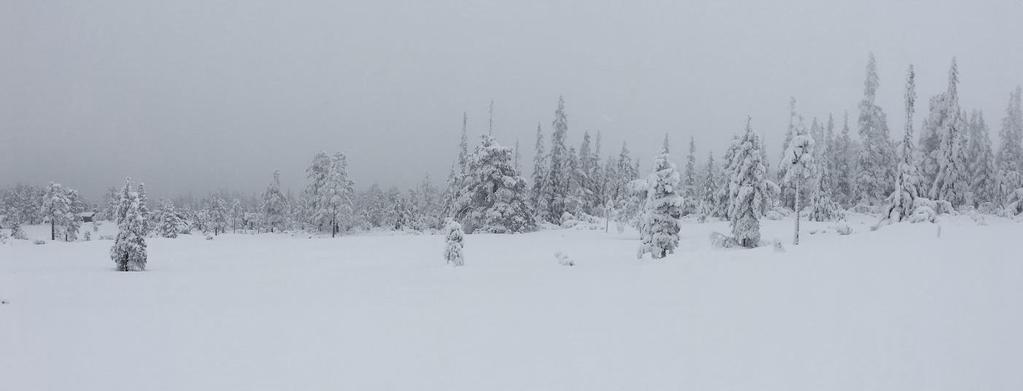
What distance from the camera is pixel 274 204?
242 ft

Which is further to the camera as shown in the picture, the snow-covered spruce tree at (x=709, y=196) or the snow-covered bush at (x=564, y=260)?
the snow-covered spruce tree at (x=709, y=196)

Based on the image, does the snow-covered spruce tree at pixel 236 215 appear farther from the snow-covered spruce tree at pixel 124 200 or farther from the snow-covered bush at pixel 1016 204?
the snow-covered bush at pixel 1016 204

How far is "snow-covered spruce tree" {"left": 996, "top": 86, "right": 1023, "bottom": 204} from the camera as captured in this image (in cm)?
4544

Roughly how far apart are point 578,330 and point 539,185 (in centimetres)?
5215

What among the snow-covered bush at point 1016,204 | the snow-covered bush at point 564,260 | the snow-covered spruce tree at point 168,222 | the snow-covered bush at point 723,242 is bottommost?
the snow-covered spruce tree at point 168,222

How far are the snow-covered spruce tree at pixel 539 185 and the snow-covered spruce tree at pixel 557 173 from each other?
0.31m

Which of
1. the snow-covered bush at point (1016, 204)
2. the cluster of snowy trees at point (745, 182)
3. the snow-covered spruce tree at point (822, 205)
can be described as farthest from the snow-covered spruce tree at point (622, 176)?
the snow-covered bush at point (1016, 204)

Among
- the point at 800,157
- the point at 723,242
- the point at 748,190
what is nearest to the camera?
the point at 800,157

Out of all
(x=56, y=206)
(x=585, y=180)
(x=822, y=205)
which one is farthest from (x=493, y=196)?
(x=56, y=206)

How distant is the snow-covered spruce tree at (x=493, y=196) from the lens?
4697 centimetres

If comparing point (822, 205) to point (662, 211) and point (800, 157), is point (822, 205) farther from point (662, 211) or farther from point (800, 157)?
point (662, 211)

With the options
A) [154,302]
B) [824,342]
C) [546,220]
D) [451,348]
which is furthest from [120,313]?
[546,220]

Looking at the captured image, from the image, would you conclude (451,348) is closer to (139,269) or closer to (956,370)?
(956,370)

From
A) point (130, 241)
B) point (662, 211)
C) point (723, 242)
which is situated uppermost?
point (662, 211)
